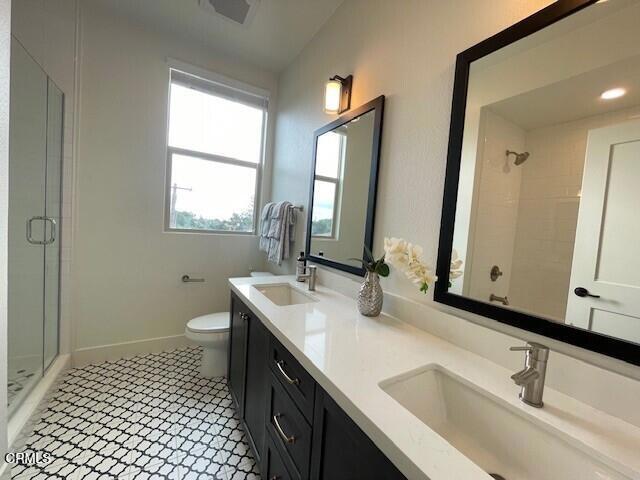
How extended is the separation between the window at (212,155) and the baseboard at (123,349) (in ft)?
3.28

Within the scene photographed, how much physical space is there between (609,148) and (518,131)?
25 cm

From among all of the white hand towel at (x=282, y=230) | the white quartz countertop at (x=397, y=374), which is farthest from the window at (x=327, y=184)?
the white quartz countertop at (x=397, y=374)

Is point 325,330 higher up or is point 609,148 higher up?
point 609,148

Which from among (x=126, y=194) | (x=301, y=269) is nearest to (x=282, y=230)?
(x=301, y=269)

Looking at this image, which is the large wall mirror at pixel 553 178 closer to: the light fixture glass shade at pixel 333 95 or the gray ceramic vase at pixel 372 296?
the gray ceramic vase at pixel 372 296

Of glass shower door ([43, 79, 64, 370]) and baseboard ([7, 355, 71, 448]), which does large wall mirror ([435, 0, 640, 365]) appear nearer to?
baseboard ([7, 355, 71, 448])

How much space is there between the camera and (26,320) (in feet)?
5.30

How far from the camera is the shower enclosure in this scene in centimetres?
146

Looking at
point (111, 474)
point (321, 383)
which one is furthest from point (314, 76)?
point (111, 474)

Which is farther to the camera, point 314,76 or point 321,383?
point 314,76

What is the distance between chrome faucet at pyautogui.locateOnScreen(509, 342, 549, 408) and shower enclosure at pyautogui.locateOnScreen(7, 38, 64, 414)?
224 cm

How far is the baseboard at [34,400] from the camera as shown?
1.31 m

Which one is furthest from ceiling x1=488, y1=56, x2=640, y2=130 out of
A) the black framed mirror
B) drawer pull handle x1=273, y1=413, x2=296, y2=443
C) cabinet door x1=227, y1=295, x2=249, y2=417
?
cabinet door x1=227, y1=295, x2=249, y2=417

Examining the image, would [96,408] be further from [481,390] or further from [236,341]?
[481,390]
